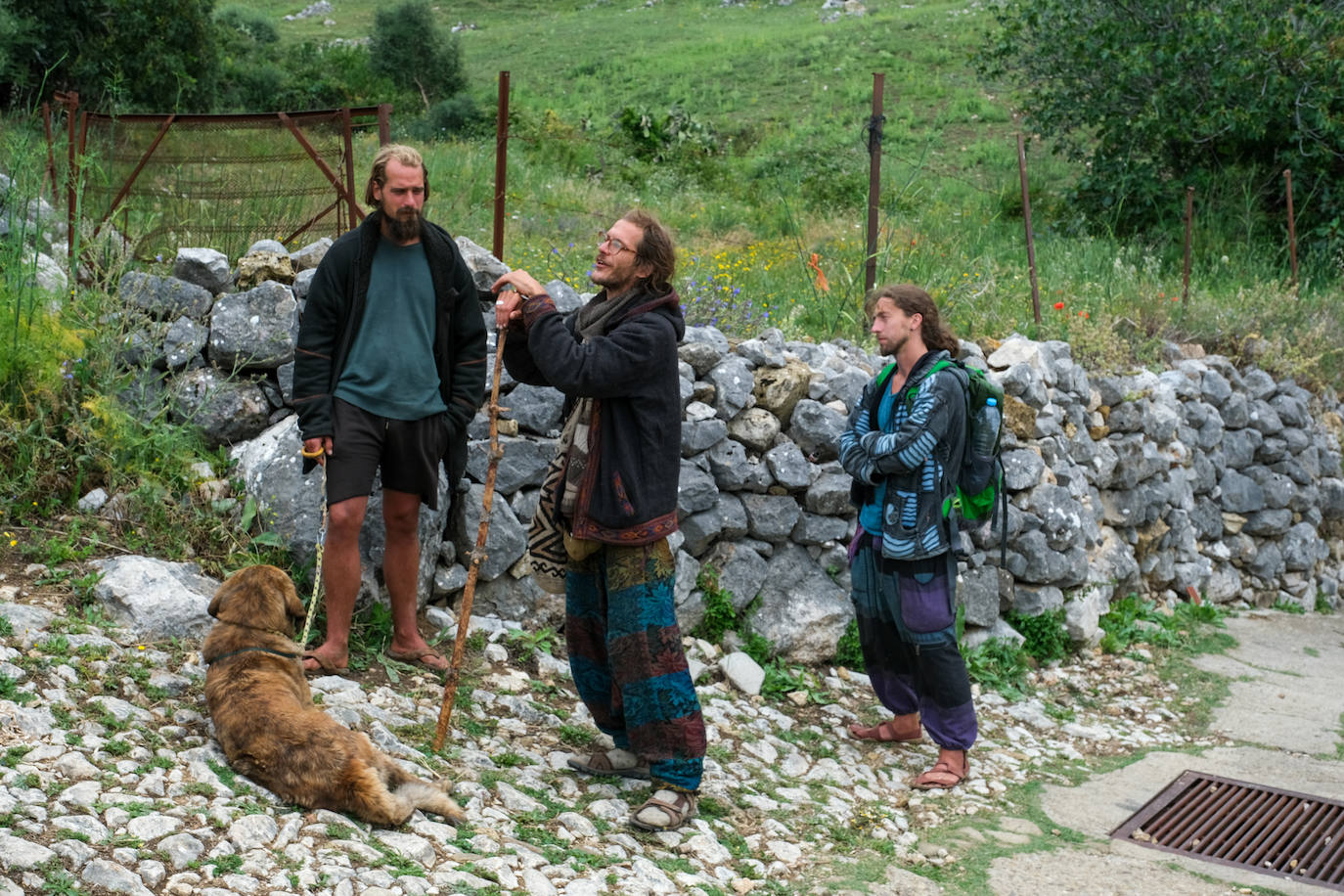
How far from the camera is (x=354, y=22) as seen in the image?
46.3 meters

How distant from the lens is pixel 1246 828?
498cm

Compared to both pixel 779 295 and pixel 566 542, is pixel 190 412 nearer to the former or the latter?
pixel 566 542

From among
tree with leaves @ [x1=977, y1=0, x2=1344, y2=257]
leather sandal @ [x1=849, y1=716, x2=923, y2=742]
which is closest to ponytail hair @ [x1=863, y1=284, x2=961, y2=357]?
leather sandal @ [x1=849, y1=716, x2=923, y2=742]

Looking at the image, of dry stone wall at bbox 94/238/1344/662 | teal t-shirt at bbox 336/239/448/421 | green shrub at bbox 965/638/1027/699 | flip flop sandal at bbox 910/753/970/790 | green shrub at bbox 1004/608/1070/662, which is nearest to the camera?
teal t-shirt at bbox 336/239/448/421

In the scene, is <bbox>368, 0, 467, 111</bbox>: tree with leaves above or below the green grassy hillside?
above

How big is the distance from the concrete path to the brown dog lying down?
2176 mm

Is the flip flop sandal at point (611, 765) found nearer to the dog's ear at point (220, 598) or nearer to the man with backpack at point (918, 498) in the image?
the man with backpack at point (918, 498)

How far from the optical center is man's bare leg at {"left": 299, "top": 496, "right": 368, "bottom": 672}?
4.54 metres

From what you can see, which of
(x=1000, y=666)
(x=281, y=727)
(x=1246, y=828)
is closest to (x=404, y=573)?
(x=281, y=727)

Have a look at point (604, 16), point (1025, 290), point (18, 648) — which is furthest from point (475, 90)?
point (18, 648)

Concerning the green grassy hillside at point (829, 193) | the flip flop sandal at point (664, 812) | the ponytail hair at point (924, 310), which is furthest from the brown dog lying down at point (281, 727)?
the green grassy hillside at point (829, 193)

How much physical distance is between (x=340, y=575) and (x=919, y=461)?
2.36 m

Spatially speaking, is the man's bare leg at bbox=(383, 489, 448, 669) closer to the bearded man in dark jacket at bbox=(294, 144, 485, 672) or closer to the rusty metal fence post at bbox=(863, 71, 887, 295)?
the bearded man in dark jacket at bbox=(294, 144, 485, 672)

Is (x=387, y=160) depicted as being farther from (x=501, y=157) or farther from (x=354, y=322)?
(x=501, y=157)
